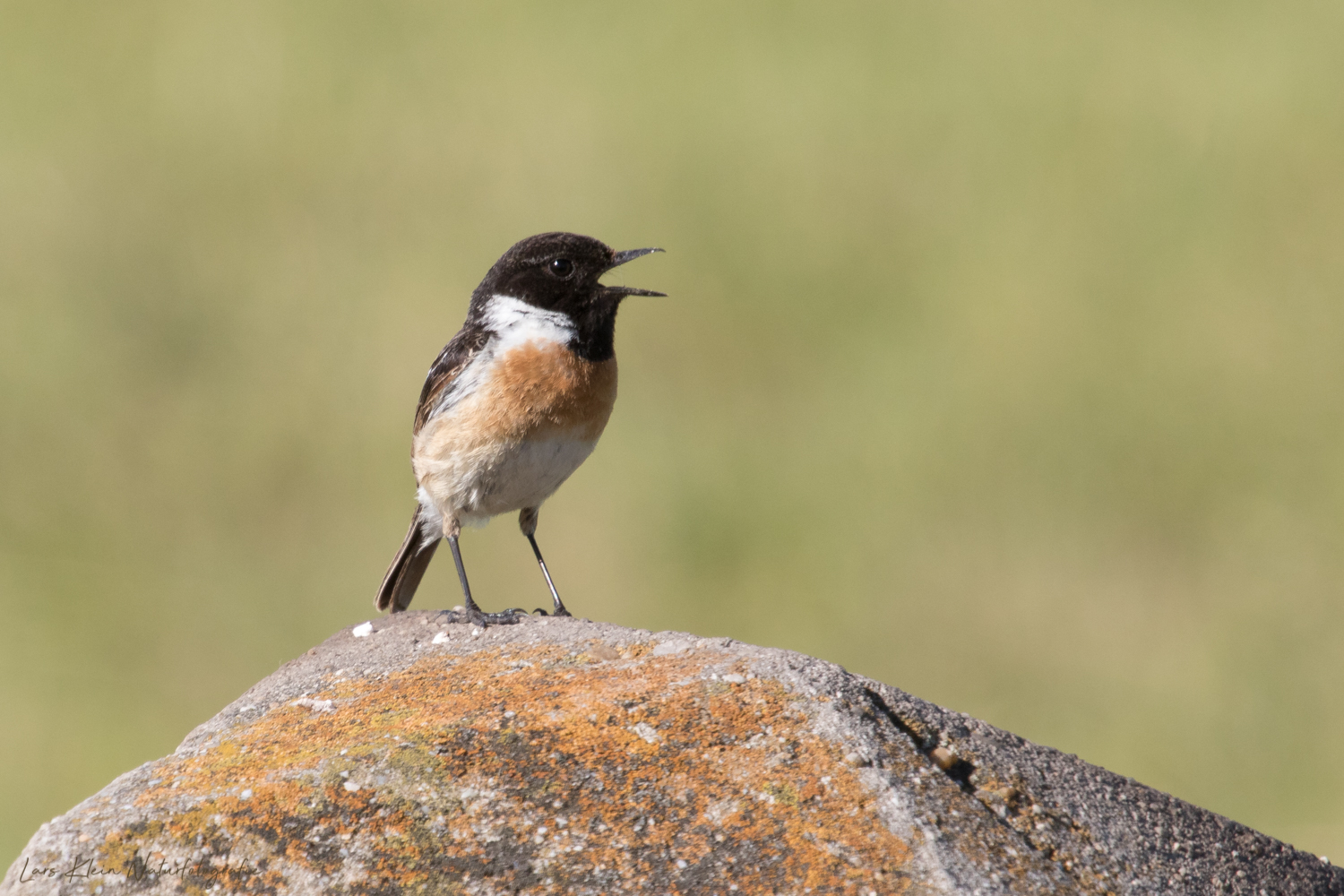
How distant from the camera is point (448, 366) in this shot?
5.92 metres

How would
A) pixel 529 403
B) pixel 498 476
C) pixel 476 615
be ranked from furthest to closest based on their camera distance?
1. pixel 498 476
2. pixel 529 403
3. pixel 476 615

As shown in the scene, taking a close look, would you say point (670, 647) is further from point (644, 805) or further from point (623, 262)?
point (623, 262)

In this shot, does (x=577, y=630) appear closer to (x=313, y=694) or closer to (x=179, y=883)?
(x=313, y=694)

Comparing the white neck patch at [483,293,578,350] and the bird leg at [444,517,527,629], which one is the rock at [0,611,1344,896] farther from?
the white neck patch at [483,293,578,350]

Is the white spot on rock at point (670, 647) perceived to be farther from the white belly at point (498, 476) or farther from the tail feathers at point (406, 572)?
the tail feathers at point (406, 572)

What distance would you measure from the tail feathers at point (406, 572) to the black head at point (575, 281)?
1186 mm

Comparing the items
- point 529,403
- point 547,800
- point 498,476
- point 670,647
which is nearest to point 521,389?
point 529,403

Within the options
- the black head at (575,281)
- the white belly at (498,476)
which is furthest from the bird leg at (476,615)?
the black head at (575,281)

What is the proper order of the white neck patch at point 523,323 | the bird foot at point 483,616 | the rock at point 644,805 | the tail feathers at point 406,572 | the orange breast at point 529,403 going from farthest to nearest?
the tail feathers at point 406,572 → the white neck patch at point 523,323 → the orange breast at point 529,403 → the bird foot at point 483,616 → the rock at point 644,805

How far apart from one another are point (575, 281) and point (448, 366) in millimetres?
715

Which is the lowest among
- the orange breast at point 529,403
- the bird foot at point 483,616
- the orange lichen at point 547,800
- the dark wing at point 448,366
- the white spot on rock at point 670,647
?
the orange lichen at point 547,800

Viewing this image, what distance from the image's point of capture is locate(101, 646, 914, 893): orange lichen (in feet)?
8.43

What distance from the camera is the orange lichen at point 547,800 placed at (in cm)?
257

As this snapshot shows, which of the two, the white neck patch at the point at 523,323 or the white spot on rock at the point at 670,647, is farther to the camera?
the white neck patch at the point at 523,323
